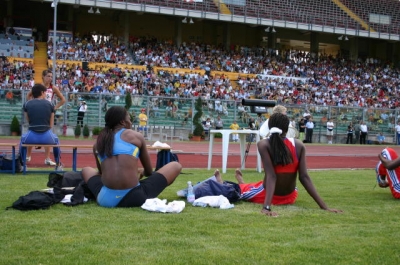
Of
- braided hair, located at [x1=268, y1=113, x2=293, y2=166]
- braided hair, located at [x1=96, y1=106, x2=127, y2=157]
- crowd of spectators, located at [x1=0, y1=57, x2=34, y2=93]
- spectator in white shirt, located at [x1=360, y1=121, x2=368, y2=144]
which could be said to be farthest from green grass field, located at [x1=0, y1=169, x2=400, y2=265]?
spectator in white shirt, located at [x1=360, y1=121, x2=368, y2=144]

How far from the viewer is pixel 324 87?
46812mm

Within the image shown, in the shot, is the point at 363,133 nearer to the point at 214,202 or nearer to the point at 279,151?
the point at 279,151

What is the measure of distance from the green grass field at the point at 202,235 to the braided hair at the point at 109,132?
71 cm

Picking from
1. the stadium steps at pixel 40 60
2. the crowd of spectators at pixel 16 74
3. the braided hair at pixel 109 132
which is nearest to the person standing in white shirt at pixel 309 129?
the crowd of spectators at pixel 16 74

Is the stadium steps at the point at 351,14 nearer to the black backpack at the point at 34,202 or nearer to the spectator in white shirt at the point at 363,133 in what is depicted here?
the spectator in white shirt at the point at 363,133

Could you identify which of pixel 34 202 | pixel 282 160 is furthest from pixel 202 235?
pixel 34 202

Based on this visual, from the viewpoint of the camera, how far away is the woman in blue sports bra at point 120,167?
7082 mm

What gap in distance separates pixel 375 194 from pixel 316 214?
306 centimetres

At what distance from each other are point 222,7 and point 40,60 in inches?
609

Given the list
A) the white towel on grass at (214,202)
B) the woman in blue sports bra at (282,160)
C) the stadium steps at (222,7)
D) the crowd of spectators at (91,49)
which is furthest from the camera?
the stadium steps at (222,7)

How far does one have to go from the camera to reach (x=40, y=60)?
40125 millimetres

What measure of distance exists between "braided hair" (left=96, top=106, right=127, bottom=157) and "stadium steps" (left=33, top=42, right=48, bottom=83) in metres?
31.0

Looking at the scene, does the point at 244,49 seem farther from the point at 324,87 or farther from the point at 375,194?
the point at 375,194

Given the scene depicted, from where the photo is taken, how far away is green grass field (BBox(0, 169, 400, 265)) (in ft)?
16.1
